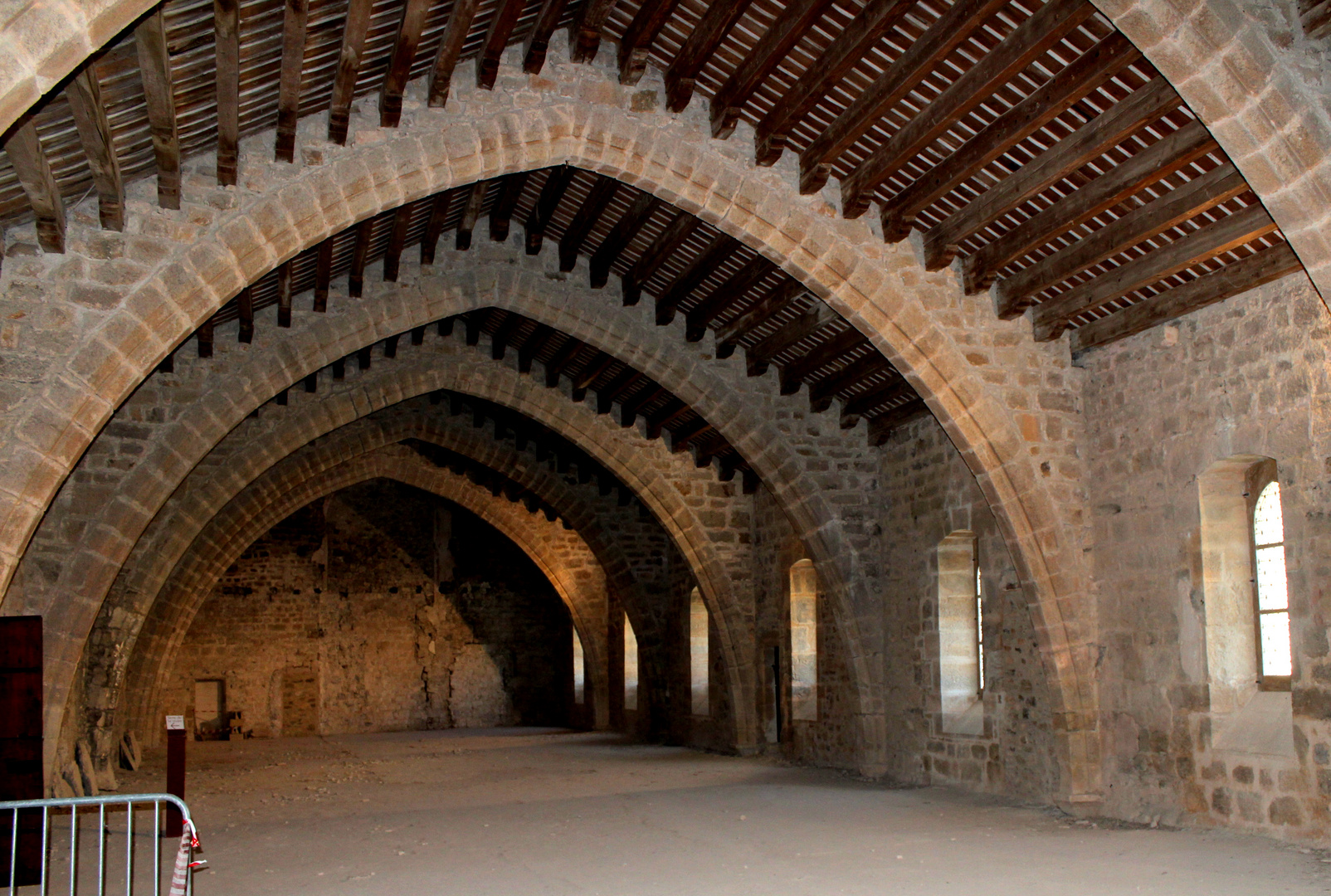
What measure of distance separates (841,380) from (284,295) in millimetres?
4233

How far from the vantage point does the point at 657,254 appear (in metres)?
8.56

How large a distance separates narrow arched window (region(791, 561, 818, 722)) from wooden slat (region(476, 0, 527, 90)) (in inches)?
245

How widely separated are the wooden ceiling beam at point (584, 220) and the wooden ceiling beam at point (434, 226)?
3.07 ft

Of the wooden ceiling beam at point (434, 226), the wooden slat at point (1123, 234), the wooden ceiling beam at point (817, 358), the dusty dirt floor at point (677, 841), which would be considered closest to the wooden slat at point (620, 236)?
the wooden ceiling beam at point (434, 226)

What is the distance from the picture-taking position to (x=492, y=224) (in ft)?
29.3

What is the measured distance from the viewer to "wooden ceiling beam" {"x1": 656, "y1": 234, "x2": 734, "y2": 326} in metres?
8.20

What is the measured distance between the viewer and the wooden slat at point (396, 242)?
7961 millimetres

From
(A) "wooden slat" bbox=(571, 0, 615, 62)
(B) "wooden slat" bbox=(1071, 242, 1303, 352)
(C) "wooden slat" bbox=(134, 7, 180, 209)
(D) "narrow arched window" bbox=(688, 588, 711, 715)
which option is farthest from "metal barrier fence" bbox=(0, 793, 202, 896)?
(D) "narrow arched window" bbox=(688, 588, 711, 715)

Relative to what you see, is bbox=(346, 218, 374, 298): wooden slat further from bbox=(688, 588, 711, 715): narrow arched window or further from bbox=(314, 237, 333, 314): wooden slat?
bbox=(688, 588, 711, 715): narrow arched window

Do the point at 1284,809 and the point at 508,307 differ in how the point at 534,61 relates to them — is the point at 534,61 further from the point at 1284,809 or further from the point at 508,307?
the point at 1284,809

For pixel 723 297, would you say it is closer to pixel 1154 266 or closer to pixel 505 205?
pixel 505 205

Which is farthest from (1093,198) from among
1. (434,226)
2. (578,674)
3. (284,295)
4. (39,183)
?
(578,674)

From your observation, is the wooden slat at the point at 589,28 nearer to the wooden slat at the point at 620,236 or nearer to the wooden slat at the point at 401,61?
the wooden slat at the point at 401,61

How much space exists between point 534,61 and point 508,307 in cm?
303
